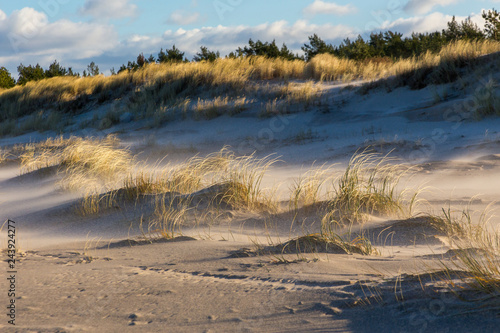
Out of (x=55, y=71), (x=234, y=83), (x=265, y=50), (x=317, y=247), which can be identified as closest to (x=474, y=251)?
(x=317, y=247)

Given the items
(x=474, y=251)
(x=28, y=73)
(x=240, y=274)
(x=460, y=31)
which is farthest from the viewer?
(x=28, y=73)

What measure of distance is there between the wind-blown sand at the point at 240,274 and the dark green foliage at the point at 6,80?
26.5 meters

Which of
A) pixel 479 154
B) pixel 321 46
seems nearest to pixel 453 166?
pixel 479 154

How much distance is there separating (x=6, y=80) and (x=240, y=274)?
107ft

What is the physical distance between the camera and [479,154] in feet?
21.9

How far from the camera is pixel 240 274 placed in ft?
8.26

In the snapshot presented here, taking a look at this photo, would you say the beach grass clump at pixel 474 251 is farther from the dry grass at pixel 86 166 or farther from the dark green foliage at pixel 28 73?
the dark green foliage at pixel 28 73

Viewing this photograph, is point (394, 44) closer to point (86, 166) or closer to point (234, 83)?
point (234, 83)

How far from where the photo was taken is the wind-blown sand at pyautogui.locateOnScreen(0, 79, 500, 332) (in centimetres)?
183

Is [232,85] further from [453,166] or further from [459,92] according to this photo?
[453,166]

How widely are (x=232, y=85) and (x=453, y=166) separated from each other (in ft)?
27.3

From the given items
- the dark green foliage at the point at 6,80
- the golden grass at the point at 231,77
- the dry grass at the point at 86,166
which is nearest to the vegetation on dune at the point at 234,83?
the golden grass at the point at 231,77

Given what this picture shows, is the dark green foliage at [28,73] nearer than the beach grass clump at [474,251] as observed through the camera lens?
No

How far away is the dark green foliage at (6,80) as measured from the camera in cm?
2973
